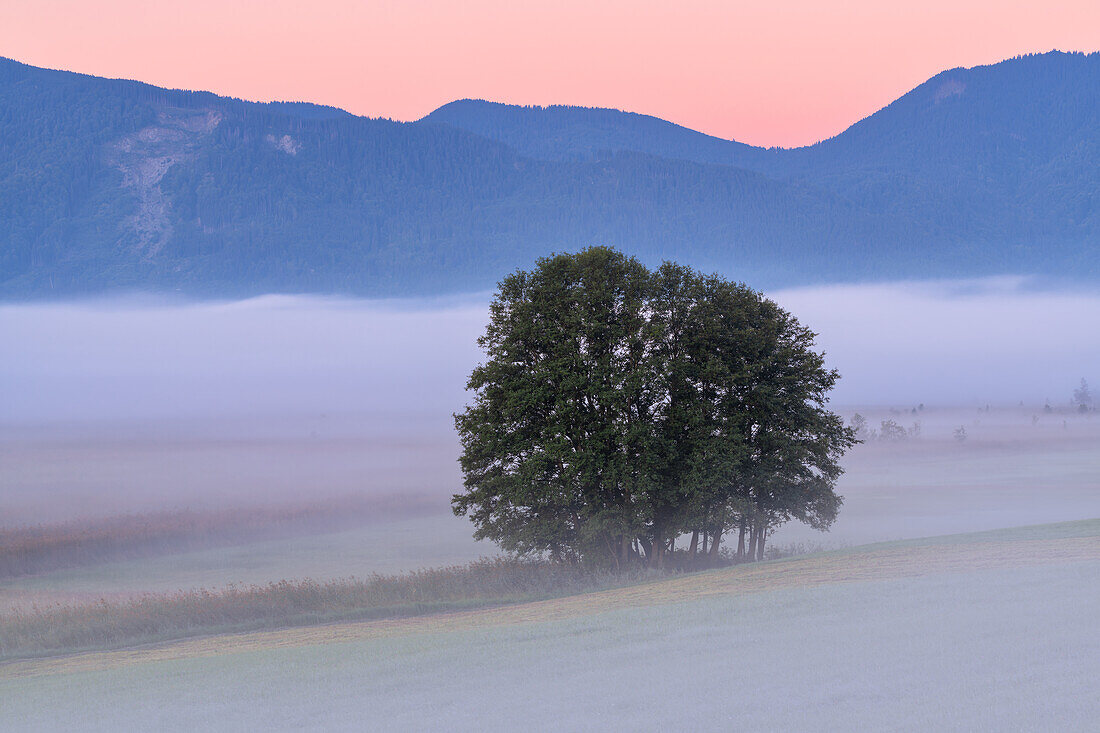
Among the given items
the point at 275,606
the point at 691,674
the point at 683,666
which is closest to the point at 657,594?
the point at 683,666

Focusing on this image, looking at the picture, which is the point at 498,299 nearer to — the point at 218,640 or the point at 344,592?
the point at 344,592

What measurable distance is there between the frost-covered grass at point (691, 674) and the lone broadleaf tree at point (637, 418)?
18.7m

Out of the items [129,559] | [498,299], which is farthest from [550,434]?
[129,559]

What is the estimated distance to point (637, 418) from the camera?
4306cm

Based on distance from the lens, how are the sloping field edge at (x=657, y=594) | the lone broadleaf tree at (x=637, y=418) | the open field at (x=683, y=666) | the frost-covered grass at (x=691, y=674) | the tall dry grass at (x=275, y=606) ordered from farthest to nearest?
the lone broadleaf tree at (x=637, y=418)
the tall dry grass at (x=275, y=606)
the sloping field edge at (x=657, y=594)
the open field at (x=683, y=666)
the frost-covered grass at (x=691, y=674)

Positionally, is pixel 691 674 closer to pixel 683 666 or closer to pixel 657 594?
pixel 683 666

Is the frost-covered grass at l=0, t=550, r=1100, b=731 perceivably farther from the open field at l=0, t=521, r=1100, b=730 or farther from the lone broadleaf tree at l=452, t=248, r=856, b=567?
the lone broadleaf tree at l=452, t=248, r=856, b=567

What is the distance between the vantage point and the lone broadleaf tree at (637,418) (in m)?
41.7

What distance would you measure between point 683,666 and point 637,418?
27.2 meters

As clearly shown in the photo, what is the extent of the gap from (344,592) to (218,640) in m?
9.62

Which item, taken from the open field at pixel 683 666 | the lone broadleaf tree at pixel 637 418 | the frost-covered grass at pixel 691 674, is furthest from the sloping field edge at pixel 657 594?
the lone broadleaf tree at pixel 637 418

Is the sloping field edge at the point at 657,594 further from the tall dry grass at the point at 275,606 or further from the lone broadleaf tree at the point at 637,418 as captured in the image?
the lone broadleaf tree at the point at 637,418

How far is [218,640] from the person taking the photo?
27359 mm

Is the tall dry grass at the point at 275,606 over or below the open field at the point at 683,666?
below
